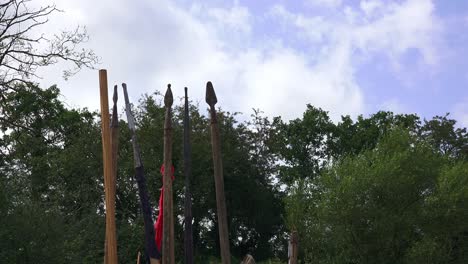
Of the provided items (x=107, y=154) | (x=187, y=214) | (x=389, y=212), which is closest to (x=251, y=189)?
(x=389, y=212)

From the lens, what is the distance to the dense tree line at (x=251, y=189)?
95.3ft

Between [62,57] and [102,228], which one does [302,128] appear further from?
[62,57]

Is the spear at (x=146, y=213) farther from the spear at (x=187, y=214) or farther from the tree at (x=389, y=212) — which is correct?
the tree at (x=389, y=212)

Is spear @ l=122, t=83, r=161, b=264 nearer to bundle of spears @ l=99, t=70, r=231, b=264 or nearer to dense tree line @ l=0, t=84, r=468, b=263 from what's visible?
bundle of spears @ l=99, t=70, r=231, b=264

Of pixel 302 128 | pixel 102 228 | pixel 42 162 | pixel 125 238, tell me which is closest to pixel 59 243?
pixel 102 228

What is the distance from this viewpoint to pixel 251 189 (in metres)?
37.7

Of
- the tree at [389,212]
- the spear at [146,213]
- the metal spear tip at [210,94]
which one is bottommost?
the spear at [146,213]

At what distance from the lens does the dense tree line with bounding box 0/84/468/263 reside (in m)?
29.1

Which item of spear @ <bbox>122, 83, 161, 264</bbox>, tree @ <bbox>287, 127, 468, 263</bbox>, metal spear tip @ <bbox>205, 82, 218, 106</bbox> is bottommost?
spear @ <bbox>122, 83, 161, 264</bbox>

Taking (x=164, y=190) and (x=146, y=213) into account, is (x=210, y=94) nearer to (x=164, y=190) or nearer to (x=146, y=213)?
(x=164, y=190)

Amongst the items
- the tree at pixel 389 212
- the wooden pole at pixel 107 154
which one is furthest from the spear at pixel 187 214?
the tree at pixel 389 212

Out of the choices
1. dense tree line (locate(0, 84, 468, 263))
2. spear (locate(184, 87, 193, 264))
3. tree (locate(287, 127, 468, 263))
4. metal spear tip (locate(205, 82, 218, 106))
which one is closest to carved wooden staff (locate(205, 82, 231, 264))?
metal spear tip (locate(205, 82, 218, 106))

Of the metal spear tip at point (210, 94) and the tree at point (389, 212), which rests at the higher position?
the tree at point (389, 212)

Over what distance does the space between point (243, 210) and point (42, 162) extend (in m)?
10.0
